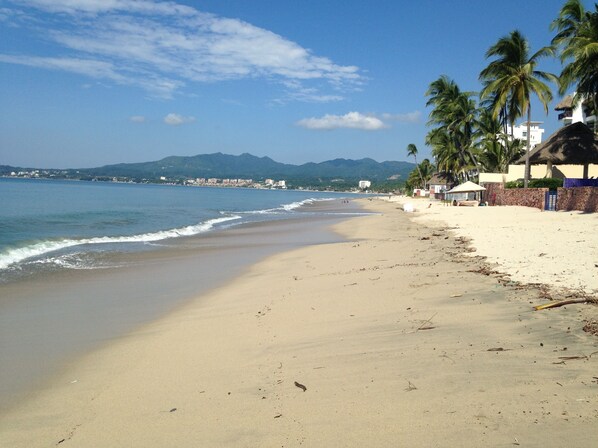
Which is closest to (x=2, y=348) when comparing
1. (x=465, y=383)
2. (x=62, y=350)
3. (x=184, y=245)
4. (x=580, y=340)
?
(x=62, y=350)

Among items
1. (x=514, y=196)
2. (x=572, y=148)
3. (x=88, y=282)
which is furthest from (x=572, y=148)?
(x=88, y=282)

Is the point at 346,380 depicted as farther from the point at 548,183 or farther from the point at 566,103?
the point at 566,103

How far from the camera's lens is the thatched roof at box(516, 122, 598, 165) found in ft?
75.9

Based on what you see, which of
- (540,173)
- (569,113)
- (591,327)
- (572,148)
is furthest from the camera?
(569,113)

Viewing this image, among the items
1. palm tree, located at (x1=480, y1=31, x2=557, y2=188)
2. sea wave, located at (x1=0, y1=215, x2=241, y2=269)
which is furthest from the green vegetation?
sea wave, located at (x1=0, y1=215, x2=241, y2=269)

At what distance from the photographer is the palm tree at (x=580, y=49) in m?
20.2

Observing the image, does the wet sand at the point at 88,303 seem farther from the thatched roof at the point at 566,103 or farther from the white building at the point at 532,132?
the white building at the point at 532,132

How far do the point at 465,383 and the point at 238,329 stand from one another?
10.5 feet

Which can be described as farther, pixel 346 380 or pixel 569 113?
pixel 569 113

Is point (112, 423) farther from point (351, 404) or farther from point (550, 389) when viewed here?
point (550, 389)

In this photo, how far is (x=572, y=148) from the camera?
77.3ft

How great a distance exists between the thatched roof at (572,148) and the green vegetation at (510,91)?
1.25 meters

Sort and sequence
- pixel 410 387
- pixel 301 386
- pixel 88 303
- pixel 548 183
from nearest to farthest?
1. pixel 410 387
2. pixel 301 386
3. pixel 88 303
4. pixel 548 183

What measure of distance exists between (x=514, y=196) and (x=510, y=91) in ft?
23.7
